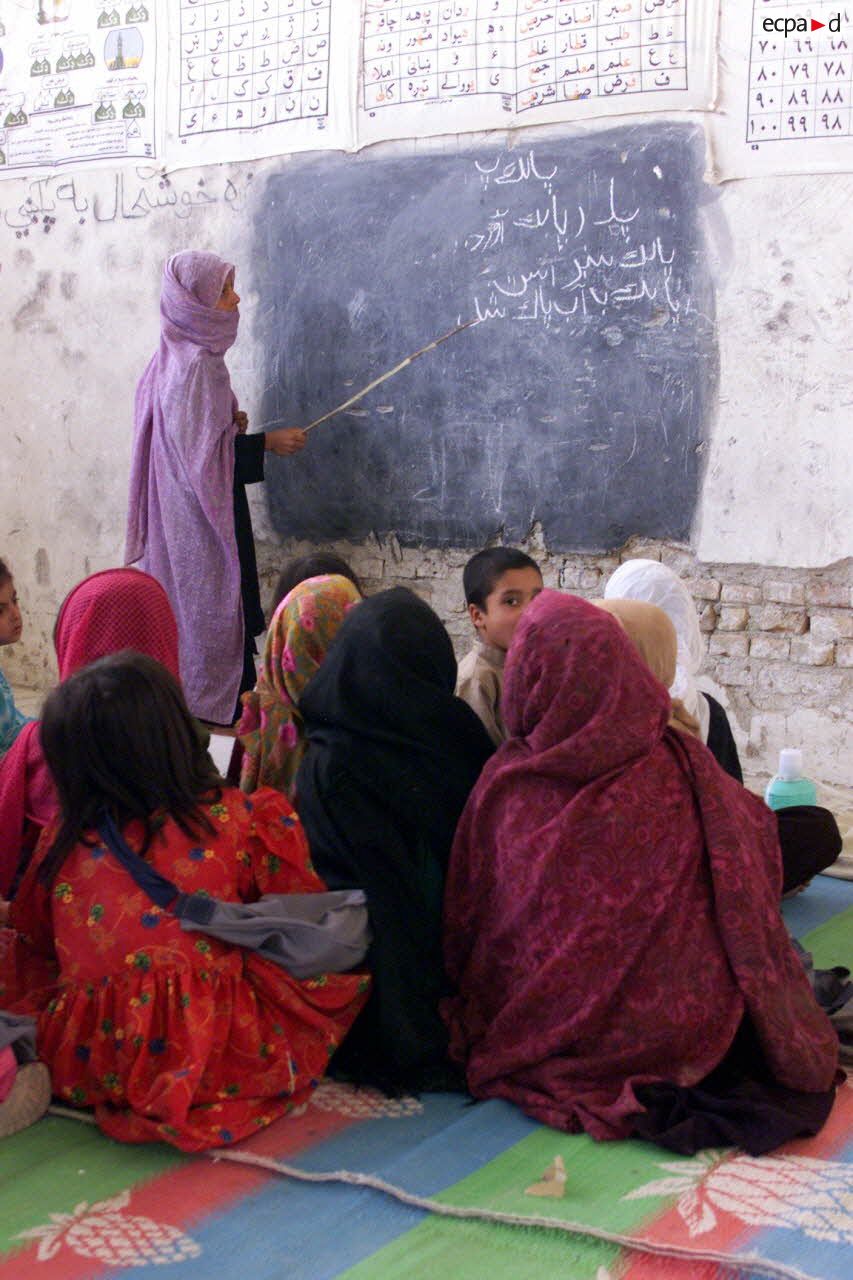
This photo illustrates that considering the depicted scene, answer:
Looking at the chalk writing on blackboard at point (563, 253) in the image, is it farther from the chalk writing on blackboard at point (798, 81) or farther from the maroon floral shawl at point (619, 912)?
the maroon floral shawl at point (619, 912)

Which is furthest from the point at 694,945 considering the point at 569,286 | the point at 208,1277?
the point at 569,286

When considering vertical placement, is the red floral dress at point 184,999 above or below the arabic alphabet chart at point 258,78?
below

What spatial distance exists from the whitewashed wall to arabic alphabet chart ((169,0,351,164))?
124 mm

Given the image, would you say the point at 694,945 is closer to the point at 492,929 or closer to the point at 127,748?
the point at 492,929

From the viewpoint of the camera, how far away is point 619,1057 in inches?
88.5

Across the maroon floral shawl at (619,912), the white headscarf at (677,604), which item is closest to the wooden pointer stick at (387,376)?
the white headscarf at (677,604)

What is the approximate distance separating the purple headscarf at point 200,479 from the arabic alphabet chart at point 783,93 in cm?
179

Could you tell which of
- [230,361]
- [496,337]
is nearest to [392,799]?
[496,337]

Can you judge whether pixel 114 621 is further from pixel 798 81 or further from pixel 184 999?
pixel 798 81

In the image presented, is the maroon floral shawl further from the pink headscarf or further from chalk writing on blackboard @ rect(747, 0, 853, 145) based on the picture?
chalk writing on blackboard @ rect(747, 0, 853, 145)

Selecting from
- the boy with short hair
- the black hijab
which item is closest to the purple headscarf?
the boy with short hair

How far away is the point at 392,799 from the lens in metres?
2.49

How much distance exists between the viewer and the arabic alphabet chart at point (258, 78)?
5105 millimetres

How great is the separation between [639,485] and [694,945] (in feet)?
8.32
